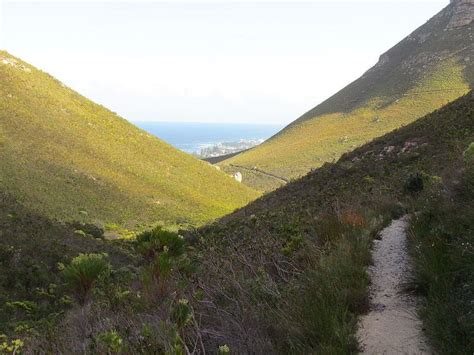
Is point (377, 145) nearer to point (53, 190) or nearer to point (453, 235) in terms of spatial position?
point (453, 235)

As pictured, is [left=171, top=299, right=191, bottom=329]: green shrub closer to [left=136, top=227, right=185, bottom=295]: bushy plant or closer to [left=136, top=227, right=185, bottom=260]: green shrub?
[left=136, top=227, right=185, bottom=295]: bushy plant

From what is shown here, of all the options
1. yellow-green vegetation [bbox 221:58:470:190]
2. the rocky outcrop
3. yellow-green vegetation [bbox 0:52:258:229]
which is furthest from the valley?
the rocky outcrop

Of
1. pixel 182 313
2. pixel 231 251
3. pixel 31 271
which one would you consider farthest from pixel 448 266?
pixel 31 271

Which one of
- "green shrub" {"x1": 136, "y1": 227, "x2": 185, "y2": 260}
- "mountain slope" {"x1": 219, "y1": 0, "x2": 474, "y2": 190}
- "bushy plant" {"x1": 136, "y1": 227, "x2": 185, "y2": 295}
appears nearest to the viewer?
"bushy plant" {"x1": 136, "y1": 227, "x2": 185, "y2": 295}

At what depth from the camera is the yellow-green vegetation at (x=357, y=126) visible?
86.9 meters

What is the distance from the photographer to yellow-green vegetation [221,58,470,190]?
285ft

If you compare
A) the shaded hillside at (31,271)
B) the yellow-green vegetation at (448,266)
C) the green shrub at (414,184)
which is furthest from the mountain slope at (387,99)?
the yellow-green vegetation at (448,266)

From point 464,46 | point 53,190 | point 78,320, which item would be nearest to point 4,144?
point 53,190

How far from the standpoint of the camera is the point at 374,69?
125 meters

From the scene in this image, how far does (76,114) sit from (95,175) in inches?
617

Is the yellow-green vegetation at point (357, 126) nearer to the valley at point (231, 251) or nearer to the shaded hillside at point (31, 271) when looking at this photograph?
the valley at point (231, 251)

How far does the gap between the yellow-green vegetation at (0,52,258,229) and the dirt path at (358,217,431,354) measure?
105 ft

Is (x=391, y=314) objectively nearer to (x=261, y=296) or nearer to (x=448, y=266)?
(x=448, y=266)

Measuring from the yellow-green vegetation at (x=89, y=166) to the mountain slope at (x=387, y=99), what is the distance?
76.6ft
